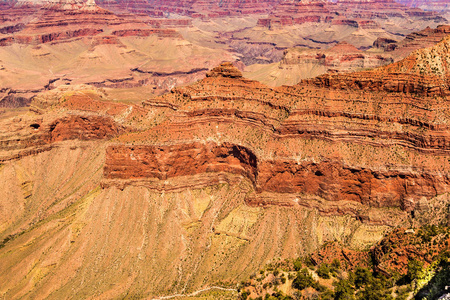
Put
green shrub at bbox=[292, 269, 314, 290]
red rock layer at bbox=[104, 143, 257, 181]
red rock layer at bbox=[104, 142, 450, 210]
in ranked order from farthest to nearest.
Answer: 1. red rock layer at bbox=[104, 143, 257, 181]
2. red rock layer at bbox=[104, 142, 450, 210]
3. green shrub at bbox=[292, 269, 314, 290]

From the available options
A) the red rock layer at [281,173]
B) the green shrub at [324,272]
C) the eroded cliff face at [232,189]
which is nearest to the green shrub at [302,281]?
the green shrub at [324,272]

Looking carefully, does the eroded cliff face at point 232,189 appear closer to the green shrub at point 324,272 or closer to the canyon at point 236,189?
the canyon at point 236,189

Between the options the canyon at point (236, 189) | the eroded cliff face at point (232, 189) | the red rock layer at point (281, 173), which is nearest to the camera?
the canyon at point (236, 189)

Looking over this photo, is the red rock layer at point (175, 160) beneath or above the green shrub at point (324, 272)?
beneath

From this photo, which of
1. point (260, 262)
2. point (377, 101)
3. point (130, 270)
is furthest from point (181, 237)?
point (377, 101)

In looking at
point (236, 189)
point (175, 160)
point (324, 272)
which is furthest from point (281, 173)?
point (324, 272)

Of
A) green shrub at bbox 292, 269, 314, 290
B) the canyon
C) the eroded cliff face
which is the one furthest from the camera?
the eroded cliff face

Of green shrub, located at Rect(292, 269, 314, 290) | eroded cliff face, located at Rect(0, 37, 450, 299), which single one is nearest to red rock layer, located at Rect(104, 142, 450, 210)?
eroded cliff face, located at Rect(0, 37, 450, 299)

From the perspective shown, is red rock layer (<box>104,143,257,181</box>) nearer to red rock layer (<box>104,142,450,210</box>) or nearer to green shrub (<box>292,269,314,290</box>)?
red rock layer (<box>104,142,450,210</box>)
